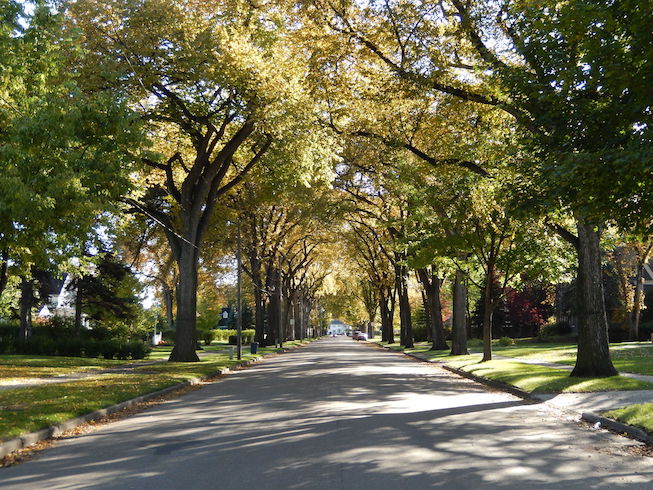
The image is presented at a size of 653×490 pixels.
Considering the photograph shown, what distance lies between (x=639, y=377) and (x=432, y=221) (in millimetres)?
12450

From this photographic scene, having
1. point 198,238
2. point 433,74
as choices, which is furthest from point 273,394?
point 198,238

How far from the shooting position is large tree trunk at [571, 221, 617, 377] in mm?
16922

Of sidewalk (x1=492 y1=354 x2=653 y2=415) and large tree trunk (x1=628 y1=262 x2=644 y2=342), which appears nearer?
sidewalk (x1=492 y1=354 x2=653 y2=415)

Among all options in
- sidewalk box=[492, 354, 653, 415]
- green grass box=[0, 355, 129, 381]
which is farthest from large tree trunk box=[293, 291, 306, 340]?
sidewalk box=[492, 354, 653, 415]

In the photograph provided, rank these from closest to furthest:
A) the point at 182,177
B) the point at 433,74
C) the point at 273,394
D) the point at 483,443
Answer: the point at 483,443, the point at 273,394, the point at 433,74, the point at 182,177

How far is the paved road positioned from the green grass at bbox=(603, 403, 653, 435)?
0.51m

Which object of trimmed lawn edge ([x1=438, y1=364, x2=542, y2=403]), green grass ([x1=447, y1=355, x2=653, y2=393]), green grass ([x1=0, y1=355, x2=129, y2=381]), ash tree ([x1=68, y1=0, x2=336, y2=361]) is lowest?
trimmed lawn edge ([x1=438, y1=364, x2=542, y2=403])

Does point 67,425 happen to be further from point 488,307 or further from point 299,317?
point 299,317

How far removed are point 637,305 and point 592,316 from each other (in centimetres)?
3149

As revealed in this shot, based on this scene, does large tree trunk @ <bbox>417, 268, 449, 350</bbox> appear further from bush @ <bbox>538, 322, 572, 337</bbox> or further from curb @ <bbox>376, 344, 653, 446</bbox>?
curb @ <bbox>376, 344, 653, 446</bbox>

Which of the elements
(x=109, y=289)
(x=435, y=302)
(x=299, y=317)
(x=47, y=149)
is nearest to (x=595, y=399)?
(x=47, y=149)

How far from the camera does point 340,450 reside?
8.52 m

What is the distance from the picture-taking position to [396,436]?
9586 millimetres

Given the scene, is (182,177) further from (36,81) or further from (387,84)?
(36,81)
